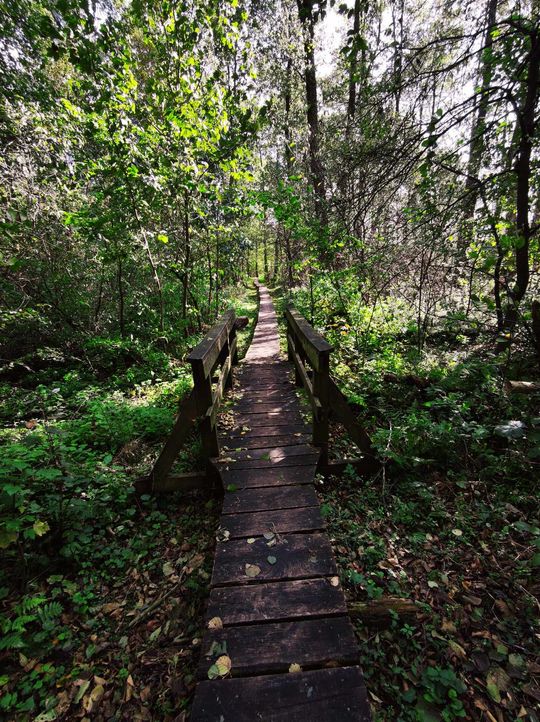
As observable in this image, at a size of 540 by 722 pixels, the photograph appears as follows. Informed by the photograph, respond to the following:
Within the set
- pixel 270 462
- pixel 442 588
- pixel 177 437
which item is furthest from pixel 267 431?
pixel 442 588

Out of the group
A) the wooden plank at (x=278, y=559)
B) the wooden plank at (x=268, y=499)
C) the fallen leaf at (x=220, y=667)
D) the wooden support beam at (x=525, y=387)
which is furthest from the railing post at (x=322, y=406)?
the wooden support beam at (x=525, y=387)

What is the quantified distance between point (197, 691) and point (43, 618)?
1.41 metres

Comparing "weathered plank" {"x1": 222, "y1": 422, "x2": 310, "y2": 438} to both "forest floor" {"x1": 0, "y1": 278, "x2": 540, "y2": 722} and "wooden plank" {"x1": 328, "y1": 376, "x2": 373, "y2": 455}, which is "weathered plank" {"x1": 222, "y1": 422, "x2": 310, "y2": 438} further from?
"wooden plank" {"x1": 328, "y1": 376, "x2": 373, "y2": 455}

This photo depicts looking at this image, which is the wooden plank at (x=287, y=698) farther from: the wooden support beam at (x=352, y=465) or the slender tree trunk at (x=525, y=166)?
the slender tree trunk at (x=525, y=166)

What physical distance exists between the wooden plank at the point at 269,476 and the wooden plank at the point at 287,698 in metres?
1.58

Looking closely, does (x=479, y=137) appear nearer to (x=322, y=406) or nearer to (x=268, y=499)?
(x=322, y=406)

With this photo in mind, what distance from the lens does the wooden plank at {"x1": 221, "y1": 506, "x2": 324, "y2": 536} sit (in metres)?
2.72

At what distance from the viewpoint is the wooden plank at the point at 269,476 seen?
3270 mm

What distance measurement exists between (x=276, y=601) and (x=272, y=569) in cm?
24

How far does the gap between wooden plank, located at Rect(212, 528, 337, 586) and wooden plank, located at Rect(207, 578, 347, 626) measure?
5cm

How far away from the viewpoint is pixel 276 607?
6.98 feet

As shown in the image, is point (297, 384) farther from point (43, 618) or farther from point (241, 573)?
point (43, 618)

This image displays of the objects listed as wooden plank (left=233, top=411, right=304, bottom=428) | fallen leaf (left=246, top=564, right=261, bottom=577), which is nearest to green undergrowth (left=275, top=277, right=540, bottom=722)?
wooden plank (left=233, top=411, right=304, bottom=428)

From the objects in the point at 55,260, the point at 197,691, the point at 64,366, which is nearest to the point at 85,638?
the point at 197,691
